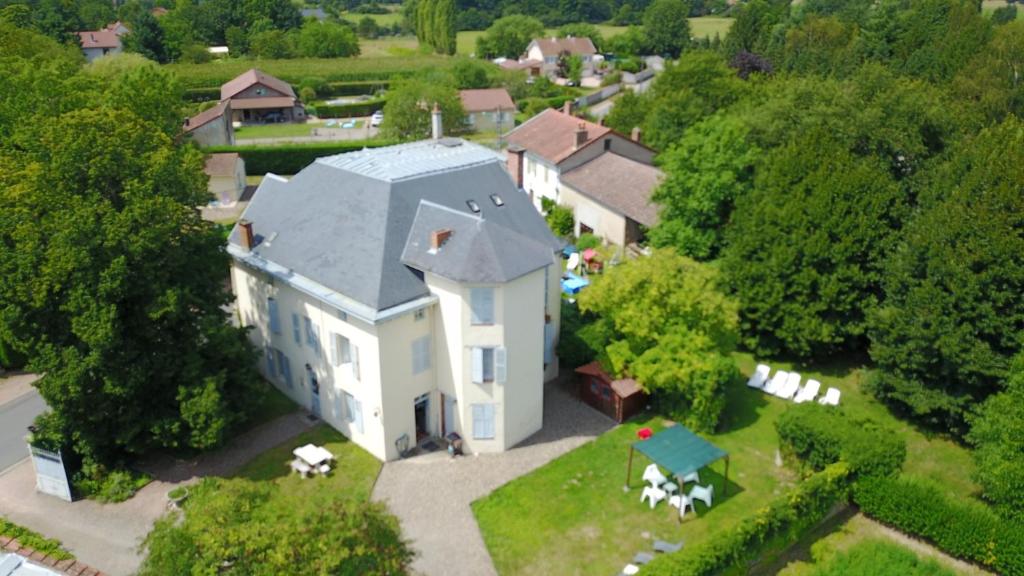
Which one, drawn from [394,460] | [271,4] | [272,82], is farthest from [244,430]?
[271,4]

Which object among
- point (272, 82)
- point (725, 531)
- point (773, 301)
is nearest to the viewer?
point (725, 531)

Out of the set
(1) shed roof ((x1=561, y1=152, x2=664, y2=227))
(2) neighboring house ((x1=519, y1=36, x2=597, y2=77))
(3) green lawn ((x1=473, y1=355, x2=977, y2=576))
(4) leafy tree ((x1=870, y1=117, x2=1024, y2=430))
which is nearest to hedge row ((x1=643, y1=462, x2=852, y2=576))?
(3) green lawn ((x1=473, y1=355, x2=977, y2=576))

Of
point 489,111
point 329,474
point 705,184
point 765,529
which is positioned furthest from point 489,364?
point 489,111

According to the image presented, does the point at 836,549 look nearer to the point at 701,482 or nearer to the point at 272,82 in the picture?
the point at 701,482

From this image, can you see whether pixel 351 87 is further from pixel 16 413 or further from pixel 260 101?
pixel 16 413

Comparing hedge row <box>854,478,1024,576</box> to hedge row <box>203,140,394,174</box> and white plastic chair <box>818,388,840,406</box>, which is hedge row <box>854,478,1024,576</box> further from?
hedge row <box>203,140,394,174</box>

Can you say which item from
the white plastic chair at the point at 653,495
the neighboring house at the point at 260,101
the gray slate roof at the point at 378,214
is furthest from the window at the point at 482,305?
the neighboring house at the point at 260,101
